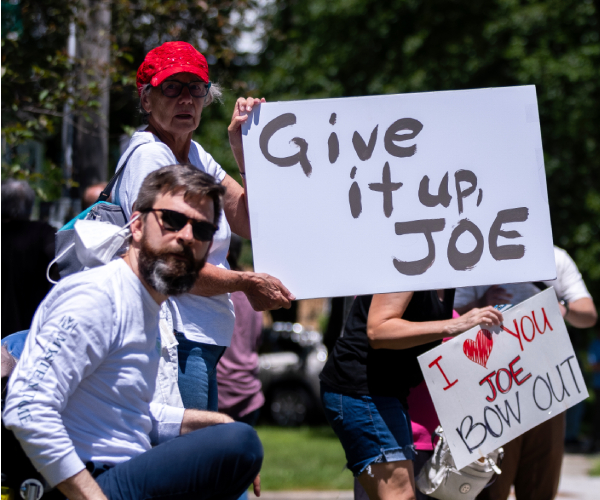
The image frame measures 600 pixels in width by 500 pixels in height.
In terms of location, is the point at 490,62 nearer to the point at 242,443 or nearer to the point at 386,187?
the point at 386,187

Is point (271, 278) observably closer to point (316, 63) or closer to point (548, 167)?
point (548, 167)

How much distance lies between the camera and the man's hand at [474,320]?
3025 mm

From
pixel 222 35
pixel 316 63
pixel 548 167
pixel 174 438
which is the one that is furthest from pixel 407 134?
pixel 316 63

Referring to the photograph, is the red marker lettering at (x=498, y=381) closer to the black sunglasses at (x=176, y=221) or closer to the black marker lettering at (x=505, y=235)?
the black marker lettering at (x=505, y=235)

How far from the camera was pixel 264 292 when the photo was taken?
8.60 ft

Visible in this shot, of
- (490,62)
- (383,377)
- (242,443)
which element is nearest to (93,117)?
(383,377)

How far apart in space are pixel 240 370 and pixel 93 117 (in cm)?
219

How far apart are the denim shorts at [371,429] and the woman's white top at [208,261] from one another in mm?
622

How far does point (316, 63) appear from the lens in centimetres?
1181

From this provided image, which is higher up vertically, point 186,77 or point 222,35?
point 222,35

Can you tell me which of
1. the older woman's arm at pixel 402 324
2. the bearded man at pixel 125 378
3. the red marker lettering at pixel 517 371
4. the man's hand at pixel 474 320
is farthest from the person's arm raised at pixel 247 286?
the red marker lettering at pixel 517 371

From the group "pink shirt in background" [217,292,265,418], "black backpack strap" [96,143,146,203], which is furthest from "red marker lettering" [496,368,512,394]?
"pink shirt in background" [217,292,265,418]

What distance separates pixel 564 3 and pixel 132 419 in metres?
9.62

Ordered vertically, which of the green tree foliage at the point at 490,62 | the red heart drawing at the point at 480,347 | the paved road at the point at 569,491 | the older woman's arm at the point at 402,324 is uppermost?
the green tree foliage at the point at 490,62
